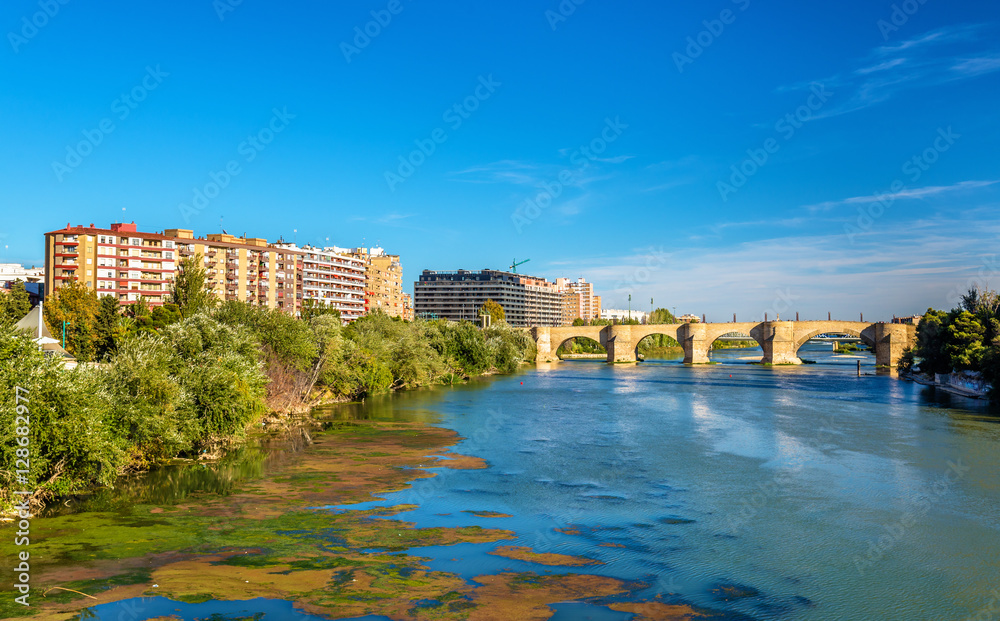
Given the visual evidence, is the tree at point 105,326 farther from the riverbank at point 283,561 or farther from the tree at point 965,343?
the tree at point 965,343

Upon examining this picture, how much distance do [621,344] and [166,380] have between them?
77.4m

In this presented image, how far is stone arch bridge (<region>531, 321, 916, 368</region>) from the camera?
269ft

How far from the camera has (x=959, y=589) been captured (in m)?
13.6

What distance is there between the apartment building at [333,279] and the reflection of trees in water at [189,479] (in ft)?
228

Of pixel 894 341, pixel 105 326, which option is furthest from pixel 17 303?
pixel 894 341

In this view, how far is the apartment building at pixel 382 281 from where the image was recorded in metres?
123

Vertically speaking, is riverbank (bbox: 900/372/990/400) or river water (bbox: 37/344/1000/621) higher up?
riverbank (bbox: 900/372/990/400)

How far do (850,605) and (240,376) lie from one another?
21007 mm

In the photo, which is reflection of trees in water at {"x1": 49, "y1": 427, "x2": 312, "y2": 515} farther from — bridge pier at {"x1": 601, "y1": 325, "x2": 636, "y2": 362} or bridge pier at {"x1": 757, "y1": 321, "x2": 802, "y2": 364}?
bridge pier at {"x1": 757, "y1": 321, "x2": 802, "y2": 364}

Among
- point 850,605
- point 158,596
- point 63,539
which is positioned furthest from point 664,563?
point 63,539

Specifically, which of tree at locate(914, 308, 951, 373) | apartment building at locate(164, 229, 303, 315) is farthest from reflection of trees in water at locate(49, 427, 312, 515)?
apartment building at locate(164, 229, 303, 315)

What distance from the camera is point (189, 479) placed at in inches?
865

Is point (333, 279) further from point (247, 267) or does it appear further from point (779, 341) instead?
point (779, 341)

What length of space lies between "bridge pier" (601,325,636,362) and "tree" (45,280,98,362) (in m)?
61.1
